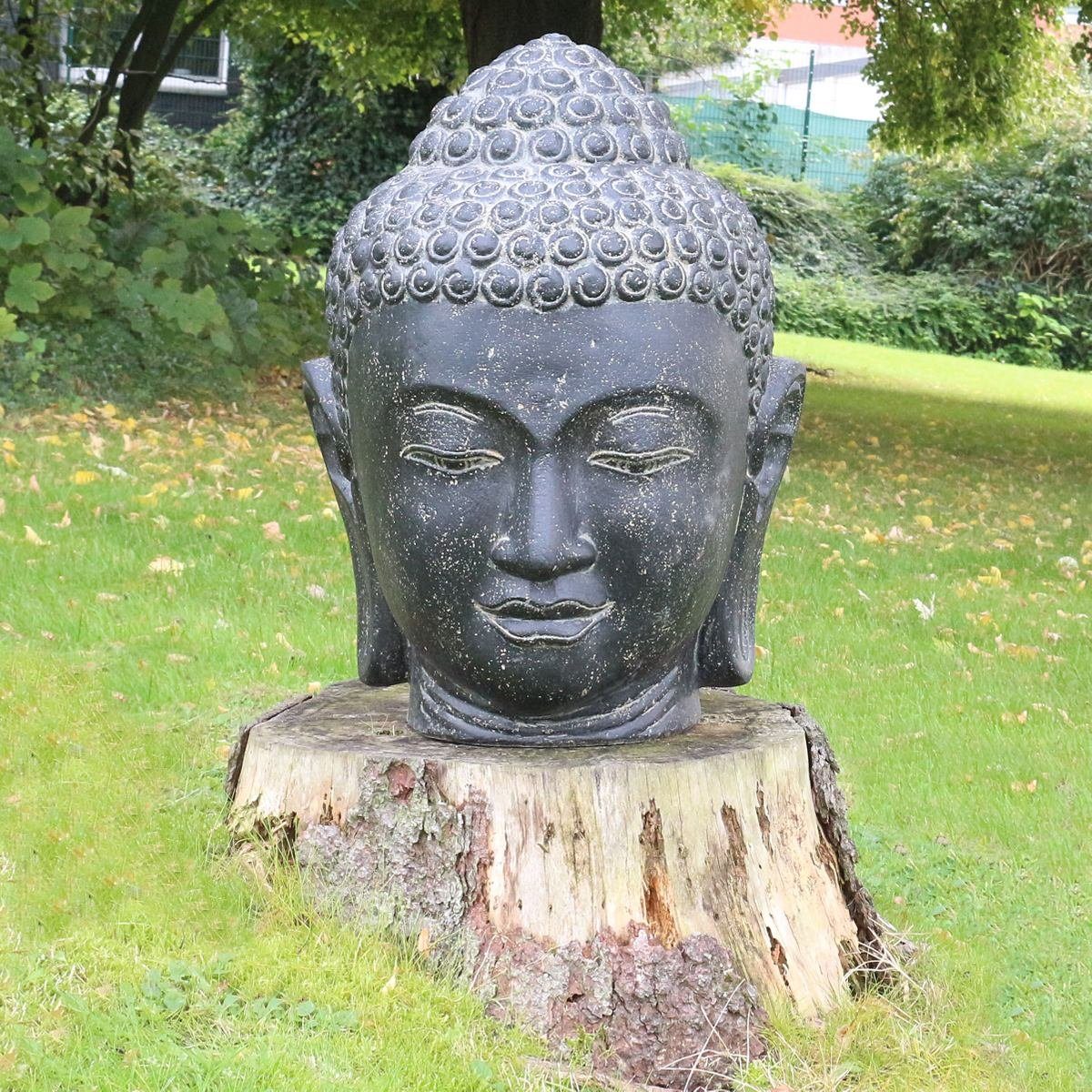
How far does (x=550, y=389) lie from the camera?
3.28 metres

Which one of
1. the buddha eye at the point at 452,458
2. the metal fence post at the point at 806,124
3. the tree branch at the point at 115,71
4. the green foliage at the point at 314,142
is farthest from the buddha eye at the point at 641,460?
the metal fence post at the point at 806,124

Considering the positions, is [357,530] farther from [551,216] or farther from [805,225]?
[805,225]

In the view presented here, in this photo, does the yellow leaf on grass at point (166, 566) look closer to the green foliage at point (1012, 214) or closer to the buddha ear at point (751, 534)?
the buddha ear at point (751, 534)

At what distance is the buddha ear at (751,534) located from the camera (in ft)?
12.5

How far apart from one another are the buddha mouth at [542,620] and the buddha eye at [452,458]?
0.97ft

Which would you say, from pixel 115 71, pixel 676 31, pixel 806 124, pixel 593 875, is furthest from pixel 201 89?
pixel 593 875

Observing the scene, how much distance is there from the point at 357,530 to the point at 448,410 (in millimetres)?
654

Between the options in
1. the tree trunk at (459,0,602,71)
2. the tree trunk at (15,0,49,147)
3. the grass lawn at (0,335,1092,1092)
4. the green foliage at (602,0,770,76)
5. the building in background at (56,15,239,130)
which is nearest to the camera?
the grass lawn at (0,335,1092,1092)

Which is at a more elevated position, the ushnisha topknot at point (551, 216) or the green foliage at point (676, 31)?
the green foliage at point (676, 31)

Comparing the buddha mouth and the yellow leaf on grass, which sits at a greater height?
the buddha mouth

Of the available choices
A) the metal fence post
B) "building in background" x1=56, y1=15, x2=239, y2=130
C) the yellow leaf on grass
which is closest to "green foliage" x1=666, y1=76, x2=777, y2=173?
the metal fence post

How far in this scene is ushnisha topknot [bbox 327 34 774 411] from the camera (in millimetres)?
3291

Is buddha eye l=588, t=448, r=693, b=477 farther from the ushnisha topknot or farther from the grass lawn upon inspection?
the grass lawn

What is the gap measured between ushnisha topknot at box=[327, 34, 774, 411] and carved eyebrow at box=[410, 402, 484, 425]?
22 cm
